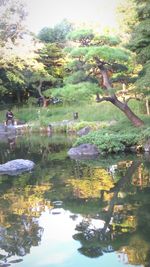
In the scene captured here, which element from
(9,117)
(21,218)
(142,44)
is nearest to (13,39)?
(9,117)

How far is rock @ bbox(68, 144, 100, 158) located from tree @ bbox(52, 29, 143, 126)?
200 cm

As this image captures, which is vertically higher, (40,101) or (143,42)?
(143,42)

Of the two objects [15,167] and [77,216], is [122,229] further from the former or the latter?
[15,167]

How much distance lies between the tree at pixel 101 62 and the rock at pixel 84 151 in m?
2.00

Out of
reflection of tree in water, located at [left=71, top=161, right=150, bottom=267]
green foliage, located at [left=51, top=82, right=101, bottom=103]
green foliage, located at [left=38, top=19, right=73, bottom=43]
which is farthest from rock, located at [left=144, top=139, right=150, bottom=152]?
green foliage, located at [left=38, top=19, right=73, bottom=43]

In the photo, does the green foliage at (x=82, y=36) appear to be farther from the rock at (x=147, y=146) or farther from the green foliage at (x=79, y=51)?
the rock at (x=147, y=146)

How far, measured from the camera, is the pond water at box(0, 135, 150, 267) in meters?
5.30

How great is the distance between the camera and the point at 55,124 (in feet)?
85.1

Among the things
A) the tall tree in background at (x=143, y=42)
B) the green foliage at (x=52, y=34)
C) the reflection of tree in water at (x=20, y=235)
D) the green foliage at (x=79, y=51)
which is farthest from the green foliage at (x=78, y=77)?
the green foliage at (x=52, y=34)

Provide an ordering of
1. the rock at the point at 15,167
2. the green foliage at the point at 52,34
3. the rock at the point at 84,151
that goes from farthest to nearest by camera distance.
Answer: the green foliage at the point at 52,34, the rock at the point at 84,151, the rock at the point at 15,167

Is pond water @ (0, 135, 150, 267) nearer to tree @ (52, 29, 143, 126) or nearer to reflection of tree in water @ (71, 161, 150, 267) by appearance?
reflection of tree in water @ (71, 161, 150, 267)

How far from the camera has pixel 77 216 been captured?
6996mm

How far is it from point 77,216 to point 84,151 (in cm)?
759

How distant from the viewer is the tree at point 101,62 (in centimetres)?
1466
